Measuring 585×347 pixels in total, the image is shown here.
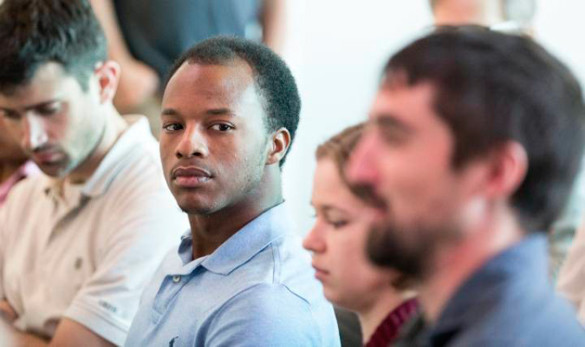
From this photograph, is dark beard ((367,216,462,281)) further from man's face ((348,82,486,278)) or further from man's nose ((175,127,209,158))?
man's nose ((175,127,209,158))

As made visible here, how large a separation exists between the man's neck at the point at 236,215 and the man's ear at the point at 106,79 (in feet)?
1.88

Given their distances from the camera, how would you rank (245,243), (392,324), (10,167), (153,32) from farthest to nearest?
(10,167) < (153,32) < (245,243) < (392,324)

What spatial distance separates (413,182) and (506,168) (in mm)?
87

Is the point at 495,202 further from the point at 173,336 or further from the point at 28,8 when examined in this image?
the point at 28,8

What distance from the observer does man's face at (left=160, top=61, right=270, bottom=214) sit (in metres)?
1.46

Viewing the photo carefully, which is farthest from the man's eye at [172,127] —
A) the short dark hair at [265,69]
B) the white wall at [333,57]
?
the white wall at [333,57]

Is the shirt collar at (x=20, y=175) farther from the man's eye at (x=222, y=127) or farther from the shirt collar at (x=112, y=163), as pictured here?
the man's eye at (x=222, y=127)

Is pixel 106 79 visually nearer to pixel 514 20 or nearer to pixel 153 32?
pixel 153 32

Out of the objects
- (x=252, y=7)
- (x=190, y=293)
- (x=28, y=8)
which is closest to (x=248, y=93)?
(x=190, y=293)

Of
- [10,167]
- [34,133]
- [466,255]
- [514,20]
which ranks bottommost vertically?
[10,167]

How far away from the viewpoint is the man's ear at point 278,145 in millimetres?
1519

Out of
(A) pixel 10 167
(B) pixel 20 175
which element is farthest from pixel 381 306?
(A) pixel 10 167

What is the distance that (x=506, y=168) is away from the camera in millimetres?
901

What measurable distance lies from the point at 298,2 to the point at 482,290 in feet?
5.64
